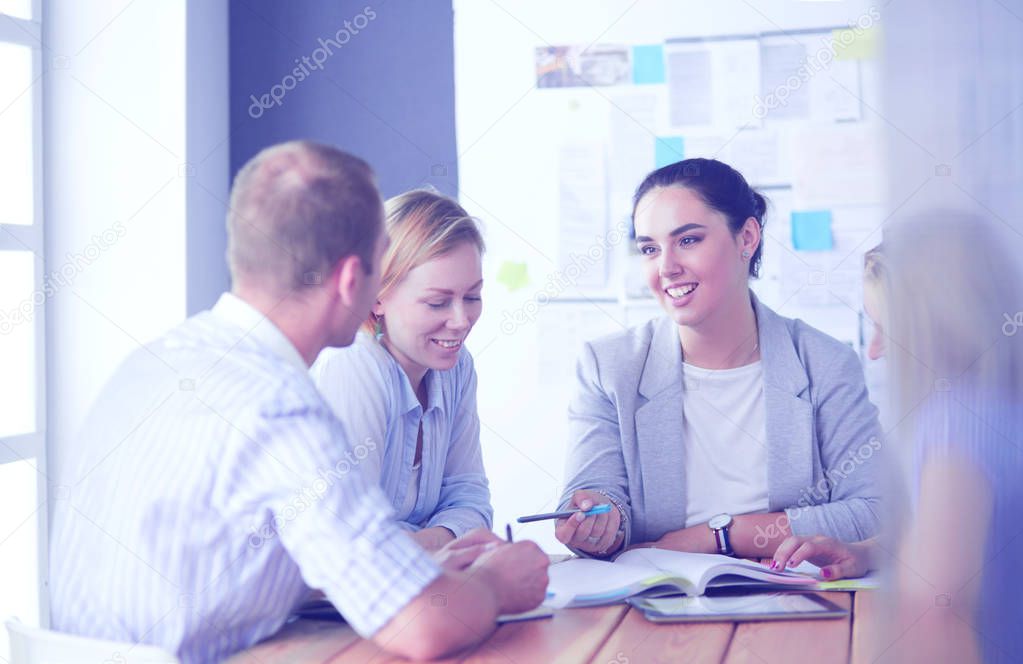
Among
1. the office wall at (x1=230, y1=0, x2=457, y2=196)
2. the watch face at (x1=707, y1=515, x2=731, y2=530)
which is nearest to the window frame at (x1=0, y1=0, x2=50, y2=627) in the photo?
the office wall at (x1=230, y1=0, x2=457, y2=196)

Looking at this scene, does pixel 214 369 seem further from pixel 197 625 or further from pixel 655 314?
pixel 655 314

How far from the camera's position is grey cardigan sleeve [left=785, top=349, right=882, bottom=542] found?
1.83 m

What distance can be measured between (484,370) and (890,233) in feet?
8.06

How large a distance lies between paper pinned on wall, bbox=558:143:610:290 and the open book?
1586 millimetres

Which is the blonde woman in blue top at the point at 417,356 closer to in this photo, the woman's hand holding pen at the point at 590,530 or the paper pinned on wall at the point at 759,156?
the woman's hand holding pen at the point at 590,530

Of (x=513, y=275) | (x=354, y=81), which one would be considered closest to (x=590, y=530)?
(x=513, y=275)

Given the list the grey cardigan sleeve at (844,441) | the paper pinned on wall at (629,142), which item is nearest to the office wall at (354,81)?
the paper pinned on wall at (629,142)

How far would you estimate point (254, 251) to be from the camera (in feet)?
4.09

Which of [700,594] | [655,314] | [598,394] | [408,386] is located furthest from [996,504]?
[655,314]

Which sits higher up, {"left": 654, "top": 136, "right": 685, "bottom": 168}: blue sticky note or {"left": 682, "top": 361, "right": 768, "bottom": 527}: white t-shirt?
{"left": 654, "top": 136, "right": 685, "bottom": 168}: blue sticky note

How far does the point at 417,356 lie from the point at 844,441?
83 centimetres

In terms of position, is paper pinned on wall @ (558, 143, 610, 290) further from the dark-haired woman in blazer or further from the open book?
the open book

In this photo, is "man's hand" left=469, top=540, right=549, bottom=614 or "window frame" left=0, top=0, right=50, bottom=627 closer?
"man's hand" left=469, top=540, right=549, bottom=614

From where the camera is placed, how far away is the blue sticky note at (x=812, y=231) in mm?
2881
